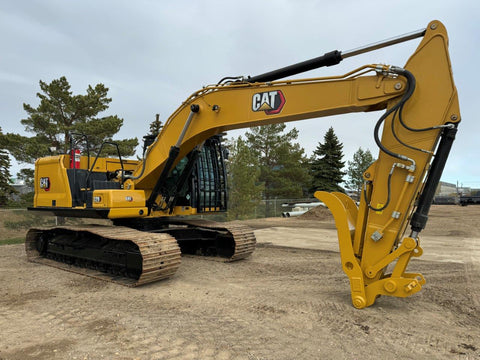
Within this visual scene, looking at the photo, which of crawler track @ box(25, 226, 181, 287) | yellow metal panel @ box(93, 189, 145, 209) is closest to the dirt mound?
yellow metal panel @ box(93, 189, 145, 209)

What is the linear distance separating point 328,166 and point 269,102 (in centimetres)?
3343

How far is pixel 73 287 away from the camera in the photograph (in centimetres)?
587

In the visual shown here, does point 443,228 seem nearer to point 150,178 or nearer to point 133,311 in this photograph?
point 150,178

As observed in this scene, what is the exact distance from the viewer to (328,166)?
124 feet

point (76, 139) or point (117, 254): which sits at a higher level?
point (76, 139)

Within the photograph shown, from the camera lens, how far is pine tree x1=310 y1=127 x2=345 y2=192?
37.4 metres

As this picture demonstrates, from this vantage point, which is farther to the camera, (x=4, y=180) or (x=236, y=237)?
(x=4, y=180)

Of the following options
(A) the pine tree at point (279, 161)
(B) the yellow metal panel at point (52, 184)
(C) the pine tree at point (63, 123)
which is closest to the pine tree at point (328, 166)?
(A) the pine tree at point (279, 161)

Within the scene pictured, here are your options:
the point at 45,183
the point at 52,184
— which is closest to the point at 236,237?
the point at 52,184

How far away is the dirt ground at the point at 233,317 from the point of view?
356 cm

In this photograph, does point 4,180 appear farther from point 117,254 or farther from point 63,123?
point 117,254

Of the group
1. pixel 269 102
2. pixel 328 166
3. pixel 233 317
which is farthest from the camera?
pixel 328 166

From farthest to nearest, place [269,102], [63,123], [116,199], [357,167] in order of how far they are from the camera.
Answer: [357,167] → [63,123] → [116,199] → [269,102]

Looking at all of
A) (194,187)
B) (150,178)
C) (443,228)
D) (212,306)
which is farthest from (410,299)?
(443,228)
